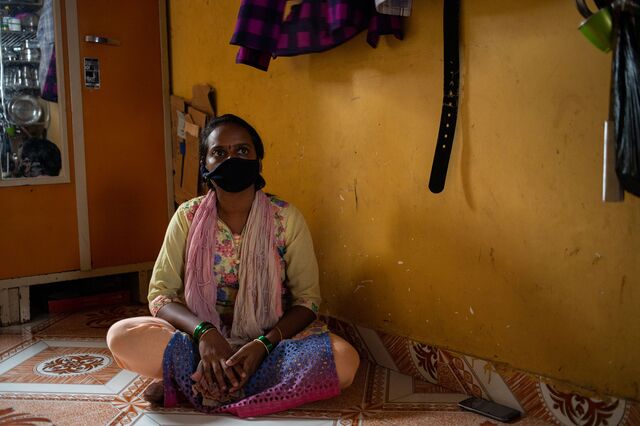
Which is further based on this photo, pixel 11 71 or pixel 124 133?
pixel 124 133

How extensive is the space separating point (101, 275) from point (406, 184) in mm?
1787

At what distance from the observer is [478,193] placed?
6.76 feet

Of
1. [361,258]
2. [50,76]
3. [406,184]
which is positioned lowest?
[361,258]

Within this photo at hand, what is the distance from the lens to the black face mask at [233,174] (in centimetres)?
216

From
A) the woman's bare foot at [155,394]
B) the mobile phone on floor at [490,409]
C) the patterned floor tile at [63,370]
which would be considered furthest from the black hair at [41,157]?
the mobile phone on floor at [490,409]

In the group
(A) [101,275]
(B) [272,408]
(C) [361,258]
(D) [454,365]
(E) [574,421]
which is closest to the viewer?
(E) [574,421]

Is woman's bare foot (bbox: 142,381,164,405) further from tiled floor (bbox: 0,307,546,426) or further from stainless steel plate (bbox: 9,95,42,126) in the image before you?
stainless steel plate (bbox: 9,95,42,126)

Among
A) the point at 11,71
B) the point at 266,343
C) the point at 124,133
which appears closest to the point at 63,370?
the point at 266,343

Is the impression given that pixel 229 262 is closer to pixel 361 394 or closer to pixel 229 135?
pixel 229 135

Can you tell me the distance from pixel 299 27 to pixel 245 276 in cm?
89

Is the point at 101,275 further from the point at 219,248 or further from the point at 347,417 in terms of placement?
the point at 347,417

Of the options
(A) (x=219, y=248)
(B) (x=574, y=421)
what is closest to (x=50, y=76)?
(A) (x=219, y=248)

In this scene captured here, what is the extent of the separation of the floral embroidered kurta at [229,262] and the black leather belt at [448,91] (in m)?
0.53

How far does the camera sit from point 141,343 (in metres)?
2.07
